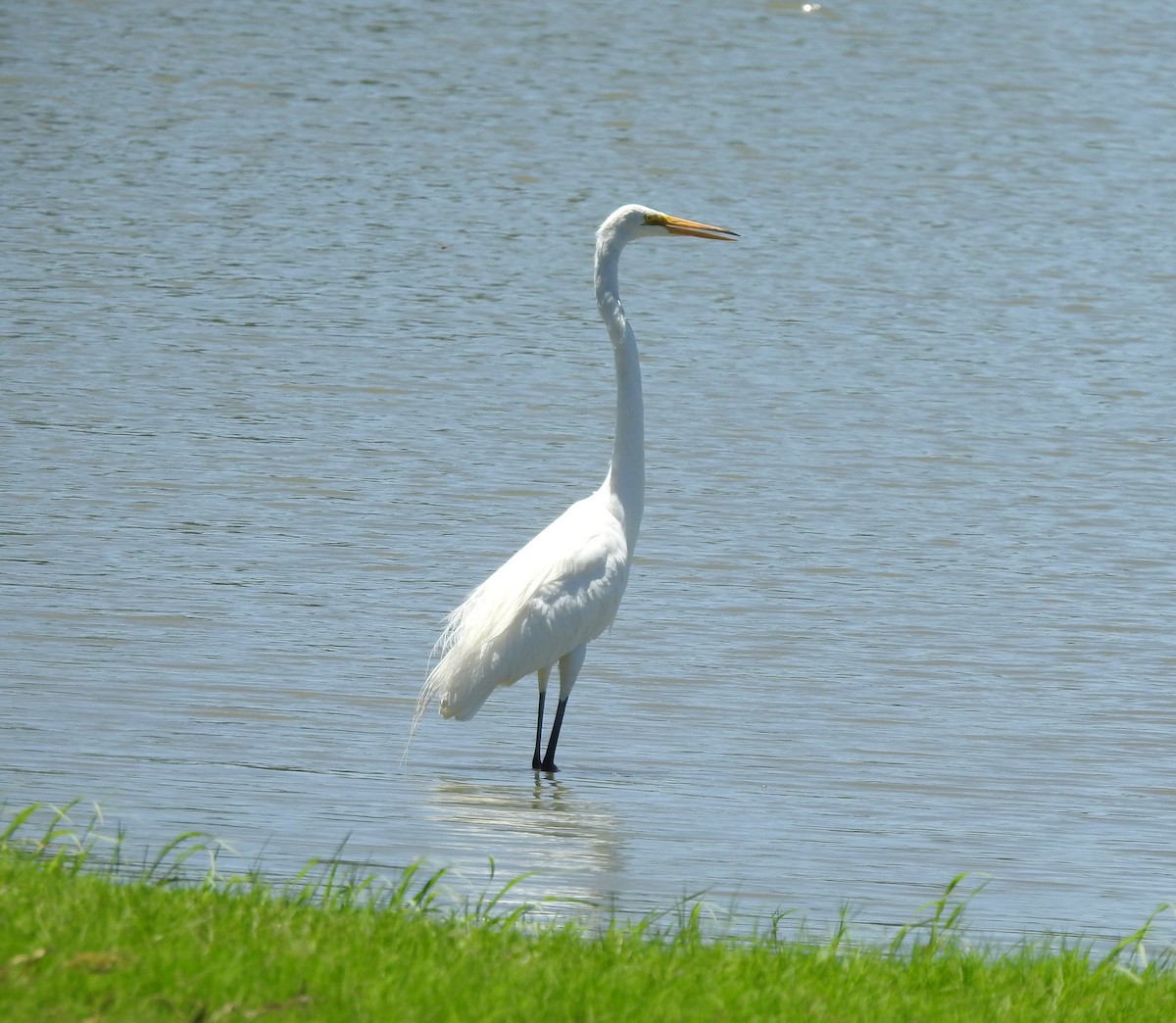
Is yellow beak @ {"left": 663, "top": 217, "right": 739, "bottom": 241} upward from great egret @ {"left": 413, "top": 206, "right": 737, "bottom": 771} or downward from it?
upward

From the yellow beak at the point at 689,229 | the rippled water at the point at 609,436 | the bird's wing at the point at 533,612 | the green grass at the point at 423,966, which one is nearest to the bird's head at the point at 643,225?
the yellow beak at the point at 689,229

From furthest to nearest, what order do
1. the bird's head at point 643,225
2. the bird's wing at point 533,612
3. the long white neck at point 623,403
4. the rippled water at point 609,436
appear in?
the bird's head at point 643,225 → the long white neck at point 623,403 → the bird's wing at point 533,612 → the rippled water at point 609,436

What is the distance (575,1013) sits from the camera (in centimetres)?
419

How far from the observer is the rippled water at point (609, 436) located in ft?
24.6

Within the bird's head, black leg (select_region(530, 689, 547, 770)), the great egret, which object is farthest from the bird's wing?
the bird's head

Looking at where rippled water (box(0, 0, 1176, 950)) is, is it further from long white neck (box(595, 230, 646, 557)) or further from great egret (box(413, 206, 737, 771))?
long white neck (box(595, 230, 646, 557))

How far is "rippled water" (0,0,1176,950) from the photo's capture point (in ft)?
24.6

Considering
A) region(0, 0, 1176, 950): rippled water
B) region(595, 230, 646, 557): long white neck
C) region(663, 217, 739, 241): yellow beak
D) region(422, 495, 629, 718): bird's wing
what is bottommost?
region(0, 0, 1176, 950): rippled water

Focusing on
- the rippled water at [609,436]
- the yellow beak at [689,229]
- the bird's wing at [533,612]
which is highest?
the yellow beak at [689,229]

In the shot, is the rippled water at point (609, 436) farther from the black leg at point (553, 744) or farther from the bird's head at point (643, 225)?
the bird's head at point (643, 225)

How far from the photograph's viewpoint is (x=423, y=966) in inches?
171

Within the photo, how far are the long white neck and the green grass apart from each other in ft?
11.7

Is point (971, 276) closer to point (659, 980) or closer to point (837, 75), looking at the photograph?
point (837, 75)

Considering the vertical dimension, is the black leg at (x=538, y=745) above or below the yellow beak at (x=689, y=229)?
below
